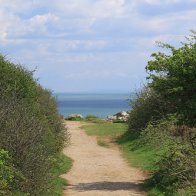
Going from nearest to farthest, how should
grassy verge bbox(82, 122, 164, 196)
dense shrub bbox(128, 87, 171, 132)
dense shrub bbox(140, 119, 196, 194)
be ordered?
dense shrub bbox(140, 119, 196, 194)
grassy verge bbox(82, 122, 164, 196)
dense shrub bbox(128, 87, 171, 132)

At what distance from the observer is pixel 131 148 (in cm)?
2945

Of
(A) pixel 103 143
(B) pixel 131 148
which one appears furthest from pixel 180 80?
(A) pixel 103 143

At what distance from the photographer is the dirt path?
56.5ft

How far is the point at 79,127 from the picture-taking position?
43875mm

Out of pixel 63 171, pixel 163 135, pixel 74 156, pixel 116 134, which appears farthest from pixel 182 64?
pixel 116 134

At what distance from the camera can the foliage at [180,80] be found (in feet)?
52.3

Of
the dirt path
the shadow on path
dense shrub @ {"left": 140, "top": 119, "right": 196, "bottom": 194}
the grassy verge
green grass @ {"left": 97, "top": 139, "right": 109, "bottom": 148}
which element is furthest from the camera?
green grass @ {"left": 97, "top": 139, "right": 109, "bottom": 148}

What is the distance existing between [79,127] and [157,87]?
27781 mm

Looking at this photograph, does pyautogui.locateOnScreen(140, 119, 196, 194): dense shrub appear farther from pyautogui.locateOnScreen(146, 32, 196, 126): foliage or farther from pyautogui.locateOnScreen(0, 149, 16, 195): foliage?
pyautogui.locateOnScreen(0, 149, 16, 195): foliage

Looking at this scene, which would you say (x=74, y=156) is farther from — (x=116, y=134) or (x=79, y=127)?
(x=79, y=127)

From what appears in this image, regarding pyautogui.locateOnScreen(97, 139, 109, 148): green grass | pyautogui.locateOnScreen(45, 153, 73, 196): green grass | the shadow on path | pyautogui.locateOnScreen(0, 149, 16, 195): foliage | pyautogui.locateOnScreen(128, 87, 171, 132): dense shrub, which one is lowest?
the shadow on path

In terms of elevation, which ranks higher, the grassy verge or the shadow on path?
the grassy verge

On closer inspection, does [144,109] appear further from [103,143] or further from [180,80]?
[180,80]

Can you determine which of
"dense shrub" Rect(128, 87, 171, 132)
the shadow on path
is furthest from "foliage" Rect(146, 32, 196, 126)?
"dense shrub" Rect(128, 87, 171, 132)
